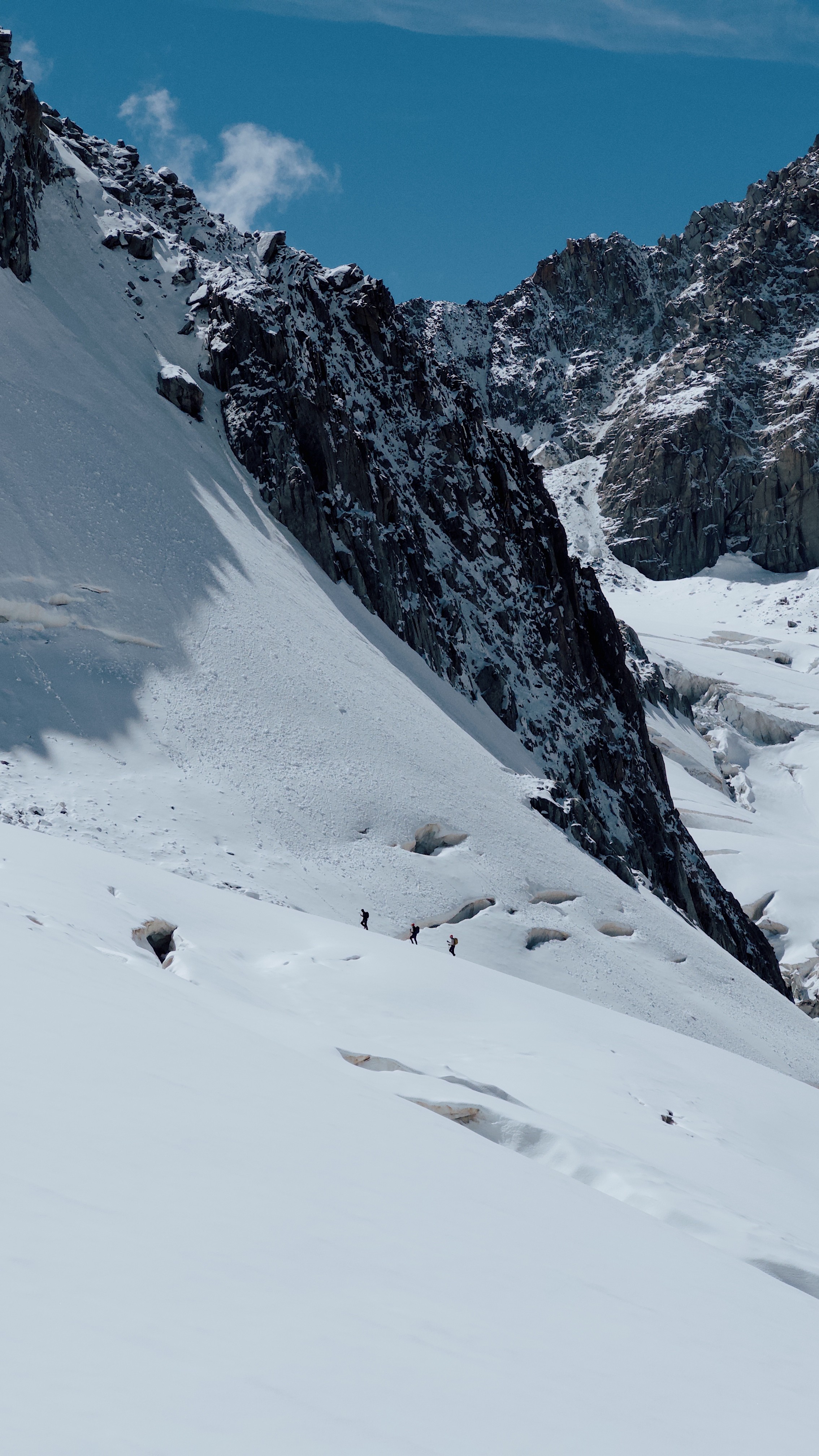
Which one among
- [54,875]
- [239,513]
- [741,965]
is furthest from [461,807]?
[54,875]

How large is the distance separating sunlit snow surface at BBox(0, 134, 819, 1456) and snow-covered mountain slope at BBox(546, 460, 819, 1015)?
93.1 ft

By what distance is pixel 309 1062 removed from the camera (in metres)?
10.3

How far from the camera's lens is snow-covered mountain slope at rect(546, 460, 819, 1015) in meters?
67.8

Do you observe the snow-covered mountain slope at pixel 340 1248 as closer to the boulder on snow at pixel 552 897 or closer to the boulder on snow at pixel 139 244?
the boulder on snow at pixel 552 897

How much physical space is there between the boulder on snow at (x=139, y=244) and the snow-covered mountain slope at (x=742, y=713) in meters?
53.3

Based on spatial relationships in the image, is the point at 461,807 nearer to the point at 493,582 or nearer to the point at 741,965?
the point at 741,965

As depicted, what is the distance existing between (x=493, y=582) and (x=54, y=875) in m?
46.0

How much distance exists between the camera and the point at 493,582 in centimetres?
5972

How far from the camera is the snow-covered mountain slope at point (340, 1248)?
4.03 meters

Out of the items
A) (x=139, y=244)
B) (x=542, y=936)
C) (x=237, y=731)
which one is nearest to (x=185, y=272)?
(x=139, y=244)

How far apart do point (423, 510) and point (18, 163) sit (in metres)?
26.7

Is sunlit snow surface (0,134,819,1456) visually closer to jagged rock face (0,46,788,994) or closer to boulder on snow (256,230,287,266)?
jagged rock face (0,46,788,994)

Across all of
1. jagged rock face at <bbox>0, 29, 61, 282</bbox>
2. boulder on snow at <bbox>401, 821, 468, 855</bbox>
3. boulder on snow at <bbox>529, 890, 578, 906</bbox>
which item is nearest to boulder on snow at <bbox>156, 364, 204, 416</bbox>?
jagged rock face at <bbox>0, 29, 61, 282</bbox>

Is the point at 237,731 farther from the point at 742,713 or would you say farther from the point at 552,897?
the point at 742,713
